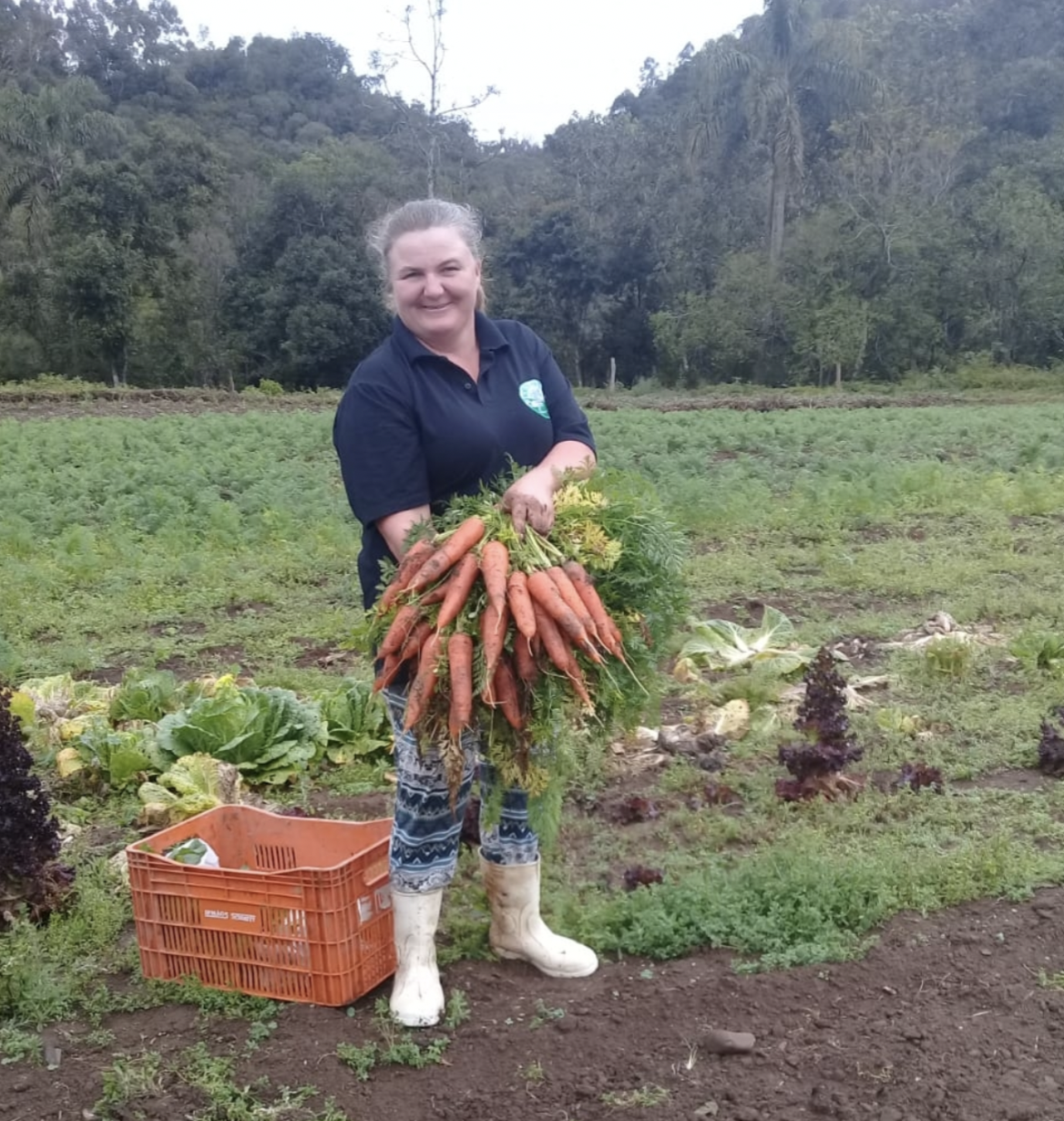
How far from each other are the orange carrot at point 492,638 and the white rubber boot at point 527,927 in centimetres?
85

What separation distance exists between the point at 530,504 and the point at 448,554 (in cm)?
27

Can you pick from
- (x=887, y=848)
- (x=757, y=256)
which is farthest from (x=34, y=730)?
(x=757, y=256)

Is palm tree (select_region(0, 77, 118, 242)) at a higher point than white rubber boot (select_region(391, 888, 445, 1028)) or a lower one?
higher

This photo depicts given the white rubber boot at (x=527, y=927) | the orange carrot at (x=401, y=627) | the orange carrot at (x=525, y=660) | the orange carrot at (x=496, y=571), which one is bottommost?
the white rubber boot at (x=527, y=927)

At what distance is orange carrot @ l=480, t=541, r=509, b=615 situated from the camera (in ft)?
9.30

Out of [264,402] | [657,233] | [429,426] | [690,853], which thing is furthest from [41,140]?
[429,426]

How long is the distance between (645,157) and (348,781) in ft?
161

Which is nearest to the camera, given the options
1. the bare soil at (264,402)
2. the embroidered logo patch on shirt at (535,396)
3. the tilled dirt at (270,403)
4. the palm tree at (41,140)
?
the embroidered logo patch on shirt at (535,396)

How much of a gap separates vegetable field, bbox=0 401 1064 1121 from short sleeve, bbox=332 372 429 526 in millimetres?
439

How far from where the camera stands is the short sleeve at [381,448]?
298 centimetres

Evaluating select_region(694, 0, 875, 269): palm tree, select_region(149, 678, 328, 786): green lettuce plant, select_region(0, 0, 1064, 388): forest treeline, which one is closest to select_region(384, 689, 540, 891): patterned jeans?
select_region(149, 678, 328, 786): green lettuce plant

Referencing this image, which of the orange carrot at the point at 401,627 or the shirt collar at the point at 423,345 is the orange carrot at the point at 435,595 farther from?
the shirt collar at the point at 423,345

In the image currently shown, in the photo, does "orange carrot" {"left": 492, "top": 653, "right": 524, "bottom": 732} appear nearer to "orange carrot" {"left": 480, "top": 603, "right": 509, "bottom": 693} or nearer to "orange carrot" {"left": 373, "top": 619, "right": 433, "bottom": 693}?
"orange carrot" {"left": 480, "top": 603, "right": 509, "bottom": 693}

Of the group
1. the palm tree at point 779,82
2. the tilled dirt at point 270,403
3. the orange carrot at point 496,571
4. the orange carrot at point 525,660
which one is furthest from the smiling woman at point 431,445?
the palm tree at point 779,82
